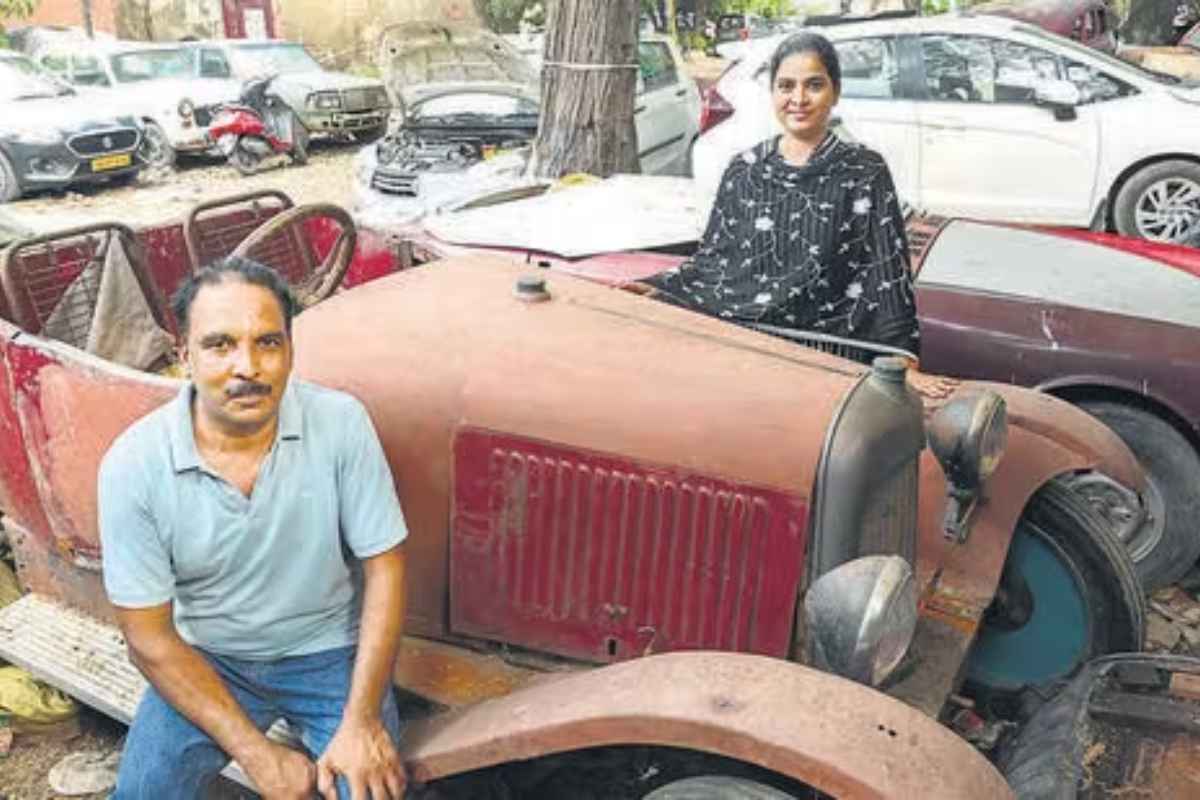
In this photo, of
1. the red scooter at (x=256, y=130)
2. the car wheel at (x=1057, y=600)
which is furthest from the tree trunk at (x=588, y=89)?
the red scooter at (x=256, y=130)

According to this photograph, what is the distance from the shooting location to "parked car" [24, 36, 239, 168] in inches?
578

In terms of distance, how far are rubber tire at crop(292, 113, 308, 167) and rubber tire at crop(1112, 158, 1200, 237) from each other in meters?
10.3

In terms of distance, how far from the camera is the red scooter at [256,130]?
1422 cm

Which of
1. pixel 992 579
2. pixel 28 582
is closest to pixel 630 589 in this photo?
pixel 992 579

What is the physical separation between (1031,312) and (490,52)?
7.20 metres

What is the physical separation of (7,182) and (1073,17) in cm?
1196

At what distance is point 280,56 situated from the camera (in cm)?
1675

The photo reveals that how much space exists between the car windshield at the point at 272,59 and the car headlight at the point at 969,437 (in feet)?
48.9

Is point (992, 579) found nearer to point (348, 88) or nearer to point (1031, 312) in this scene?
point (1031, 312)

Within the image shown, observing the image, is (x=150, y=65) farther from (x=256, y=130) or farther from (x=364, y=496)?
(x=364, y=496)

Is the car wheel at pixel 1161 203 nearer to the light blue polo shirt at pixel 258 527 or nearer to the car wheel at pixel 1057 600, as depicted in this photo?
the car wheel at pixel 1057 600

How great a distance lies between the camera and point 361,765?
2.43 m

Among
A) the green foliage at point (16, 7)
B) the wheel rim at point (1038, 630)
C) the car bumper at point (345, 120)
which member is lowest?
the wheel rim at point (1038, 630)

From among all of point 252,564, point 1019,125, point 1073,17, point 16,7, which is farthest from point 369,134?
point 252,564
